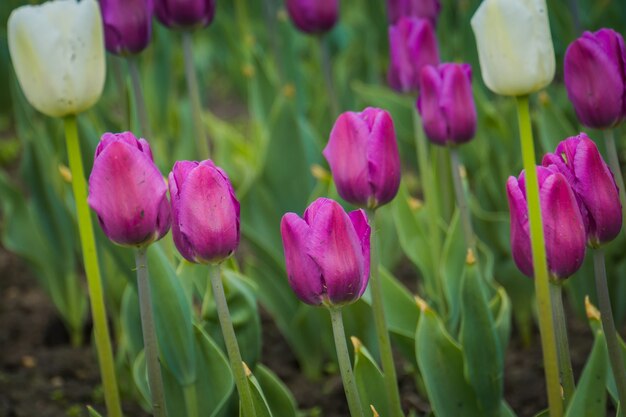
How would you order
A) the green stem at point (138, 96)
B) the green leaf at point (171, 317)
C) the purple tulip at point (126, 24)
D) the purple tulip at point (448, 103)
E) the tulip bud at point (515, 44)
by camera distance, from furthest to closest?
the green stem at point (138, 96) < the purple tulip at point (126, 24) < the purple tulip at point (448, 103) < the green leaf at point (171, 317) < the tulip bud at point (515, 44)

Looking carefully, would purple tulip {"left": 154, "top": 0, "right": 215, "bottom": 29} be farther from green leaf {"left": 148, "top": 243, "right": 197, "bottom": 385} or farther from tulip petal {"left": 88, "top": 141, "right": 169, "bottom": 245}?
tulip petal {"left": 88, "top": 141, "right": 169, "bottom": 245}

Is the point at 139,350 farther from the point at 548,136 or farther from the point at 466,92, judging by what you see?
the point at 548,136

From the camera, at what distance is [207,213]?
114 centimetres

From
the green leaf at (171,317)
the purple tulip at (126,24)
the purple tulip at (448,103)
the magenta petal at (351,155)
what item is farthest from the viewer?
the purple tulip at (126,24)

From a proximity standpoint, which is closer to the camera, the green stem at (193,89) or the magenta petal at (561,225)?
the magenta petal at (561,225)

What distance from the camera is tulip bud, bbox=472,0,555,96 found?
42.0 inches

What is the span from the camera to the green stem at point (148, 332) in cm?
124

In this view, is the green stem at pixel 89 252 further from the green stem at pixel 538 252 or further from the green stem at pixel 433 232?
the green stem at pixel 433 232

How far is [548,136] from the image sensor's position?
1.94 metres

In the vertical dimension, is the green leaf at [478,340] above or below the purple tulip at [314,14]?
below

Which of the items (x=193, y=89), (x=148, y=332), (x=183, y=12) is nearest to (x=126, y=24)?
(x=183, y=12)

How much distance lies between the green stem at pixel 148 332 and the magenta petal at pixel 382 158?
34cm

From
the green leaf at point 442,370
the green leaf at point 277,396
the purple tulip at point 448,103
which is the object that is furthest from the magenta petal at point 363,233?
the purple tulip at point 448,103

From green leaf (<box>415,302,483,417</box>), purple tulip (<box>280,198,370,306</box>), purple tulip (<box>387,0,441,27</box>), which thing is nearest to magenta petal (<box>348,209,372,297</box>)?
purple tulip (<box>280,198,370,306</box>)
